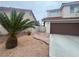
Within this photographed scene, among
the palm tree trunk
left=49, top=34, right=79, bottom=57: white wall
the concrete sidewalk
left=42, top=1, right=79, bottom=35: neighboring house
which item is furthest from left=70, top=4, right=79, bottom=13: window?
the palm tree trunk

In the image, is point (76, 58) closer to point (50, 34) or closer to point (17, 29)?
point (50, 34)

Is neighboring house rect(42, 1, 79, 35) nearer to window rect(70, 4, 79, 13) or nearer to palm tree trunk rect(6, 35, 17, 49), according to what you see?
window rect(70, 4, 79, 13)

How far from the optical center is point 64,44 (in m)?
2.06

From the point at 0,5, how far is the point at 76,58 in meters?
1.46

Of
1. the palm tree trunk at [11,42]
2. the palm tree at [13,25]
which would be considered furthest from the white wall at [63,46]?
the palm tree trunk at [11,42]

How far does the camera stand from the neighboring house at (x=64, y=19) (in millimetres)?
2086

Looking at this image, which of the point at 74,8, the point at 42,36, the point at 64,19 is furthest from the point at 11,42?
the point at 74,8

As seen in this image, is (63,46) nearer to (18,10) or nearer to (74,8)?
(74,8)

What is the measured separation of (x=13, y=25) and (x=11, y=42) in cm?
26

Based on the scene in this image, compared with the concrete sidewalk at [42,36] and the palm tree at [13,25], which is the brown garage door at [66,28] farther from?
the palm tree at [13,25]

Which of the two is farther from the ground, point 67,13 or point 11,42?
point 67,13

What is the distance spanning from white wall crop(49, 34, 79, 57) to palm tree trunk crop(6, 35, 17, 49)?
563 millimetres

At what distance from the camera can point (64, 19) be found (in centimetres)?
211

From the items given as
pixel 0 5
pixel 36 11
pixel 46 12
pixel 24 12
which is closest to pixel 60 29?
pixel 46 12
